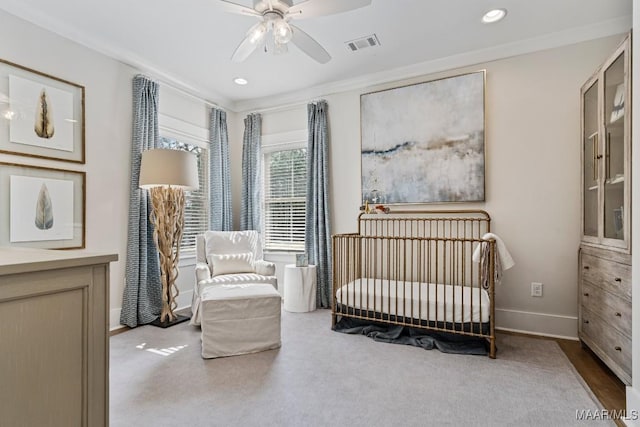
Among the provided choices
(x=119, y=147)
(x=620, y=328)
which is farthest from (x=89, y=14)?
(x=620, y=328)

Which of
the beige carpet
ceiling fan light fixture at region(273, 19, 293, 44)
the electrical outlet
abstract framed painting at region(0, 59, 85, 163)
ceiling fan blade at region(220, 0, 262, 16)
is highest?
ceiling fan blade at region(220, 0, 262, 16)

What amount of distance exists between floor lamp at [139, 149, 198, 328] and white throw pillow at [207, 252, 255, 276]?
376mm

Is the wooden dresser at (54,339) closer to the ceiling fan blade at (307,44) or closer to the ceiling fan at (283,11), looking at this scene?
the ceiling fan at (283,11)

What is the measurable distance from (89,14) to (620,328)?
4159mm

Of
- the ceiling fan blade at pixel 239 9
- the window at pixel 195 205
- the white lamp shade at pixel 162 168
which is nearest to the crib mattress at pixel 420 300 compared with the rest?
the white lamp shade at pixel 162 168

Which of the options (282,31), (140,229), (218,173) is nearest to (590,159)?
(282,31)

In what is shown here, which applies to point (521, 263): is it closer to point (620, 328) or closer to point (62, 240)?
point (620, 328)

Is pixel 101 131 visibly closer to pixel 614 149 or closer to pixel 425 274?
pixel 425 274

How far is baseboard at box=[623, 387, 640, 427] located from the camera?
1.55 m

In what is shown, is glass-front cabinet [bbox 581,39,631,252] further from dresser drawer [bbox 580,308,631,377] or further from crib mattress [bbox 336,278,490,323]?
crib mattress [bbox 336,278,490,323]

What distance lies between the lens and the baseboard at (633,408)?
1546 mm

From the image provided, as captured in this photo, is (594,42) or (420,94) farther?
(420,94)

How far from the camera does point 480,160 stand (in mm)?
3041

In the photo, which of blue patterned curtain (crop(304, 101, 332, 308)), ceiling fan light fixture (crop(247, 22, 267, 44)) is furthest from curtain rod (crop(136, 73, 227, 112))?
ceiling fan light fixture (crop(247, 22, 267, 44))
